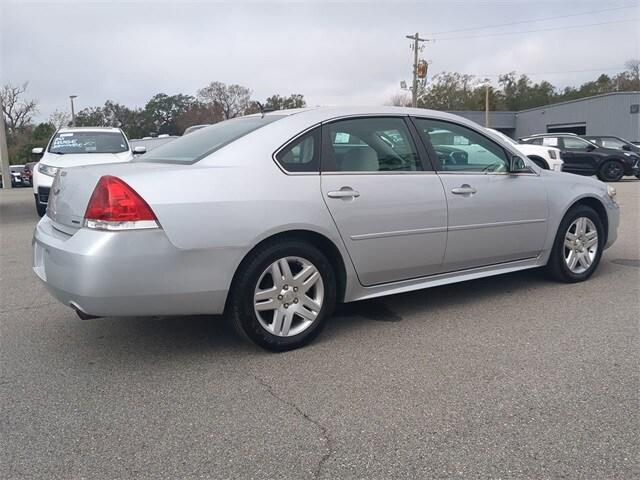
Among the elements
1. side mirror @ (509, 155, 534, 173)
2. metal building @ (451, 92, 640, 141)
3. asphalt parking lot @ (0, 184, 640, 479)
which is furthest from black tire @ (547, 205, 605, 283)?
metal building @ (451, 92, 640, 141)

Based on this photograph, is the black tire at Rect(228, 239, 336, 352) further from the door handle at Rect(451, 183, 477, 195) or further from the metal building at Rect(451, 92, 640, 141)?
the metal building at Rect(451, 92, 640, 141)

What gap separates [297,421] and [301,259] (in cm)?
114

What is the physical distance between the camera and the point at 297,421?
2.77 metres

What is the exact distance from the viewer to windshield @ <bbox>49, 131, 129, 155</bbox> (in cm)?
1034

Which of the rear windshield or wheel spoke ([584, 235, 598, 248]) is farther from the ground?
the rear windshield

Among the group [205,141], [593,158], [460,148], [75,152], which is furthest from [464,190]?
[593,158]

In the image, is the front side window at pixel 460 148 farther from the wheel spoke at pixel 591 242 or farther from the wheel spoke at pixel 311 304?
the wheel spoke at pixel 311 304

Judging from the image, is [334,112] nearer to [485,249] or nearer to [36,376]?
[485,249]

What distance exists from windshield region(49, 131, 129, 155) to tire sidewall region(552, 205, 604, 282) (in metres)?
8.04

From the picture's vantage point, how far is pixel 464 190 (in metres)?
4.33

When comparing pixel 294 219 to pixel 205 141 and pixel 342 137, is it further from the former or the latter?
pixel 205 141

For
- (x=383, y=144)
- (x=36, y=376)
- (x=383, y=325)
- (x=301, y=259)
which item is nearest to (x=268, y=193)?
(x=301, y=259)

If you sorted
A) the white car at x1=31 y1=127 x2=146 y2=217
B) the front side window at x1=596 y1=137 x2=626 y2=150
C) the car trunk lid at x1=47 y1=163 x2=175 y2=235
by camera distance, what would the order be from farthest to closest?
the front side window at x1=596 y1=137 x2=626 y2=150
the white car at x1=31 y1=127 x2=146 y2=217
the car trunk lid at x1=47 y1=163 x2=175 y2=235

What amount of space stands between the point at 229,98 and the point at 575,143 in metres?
56.9
